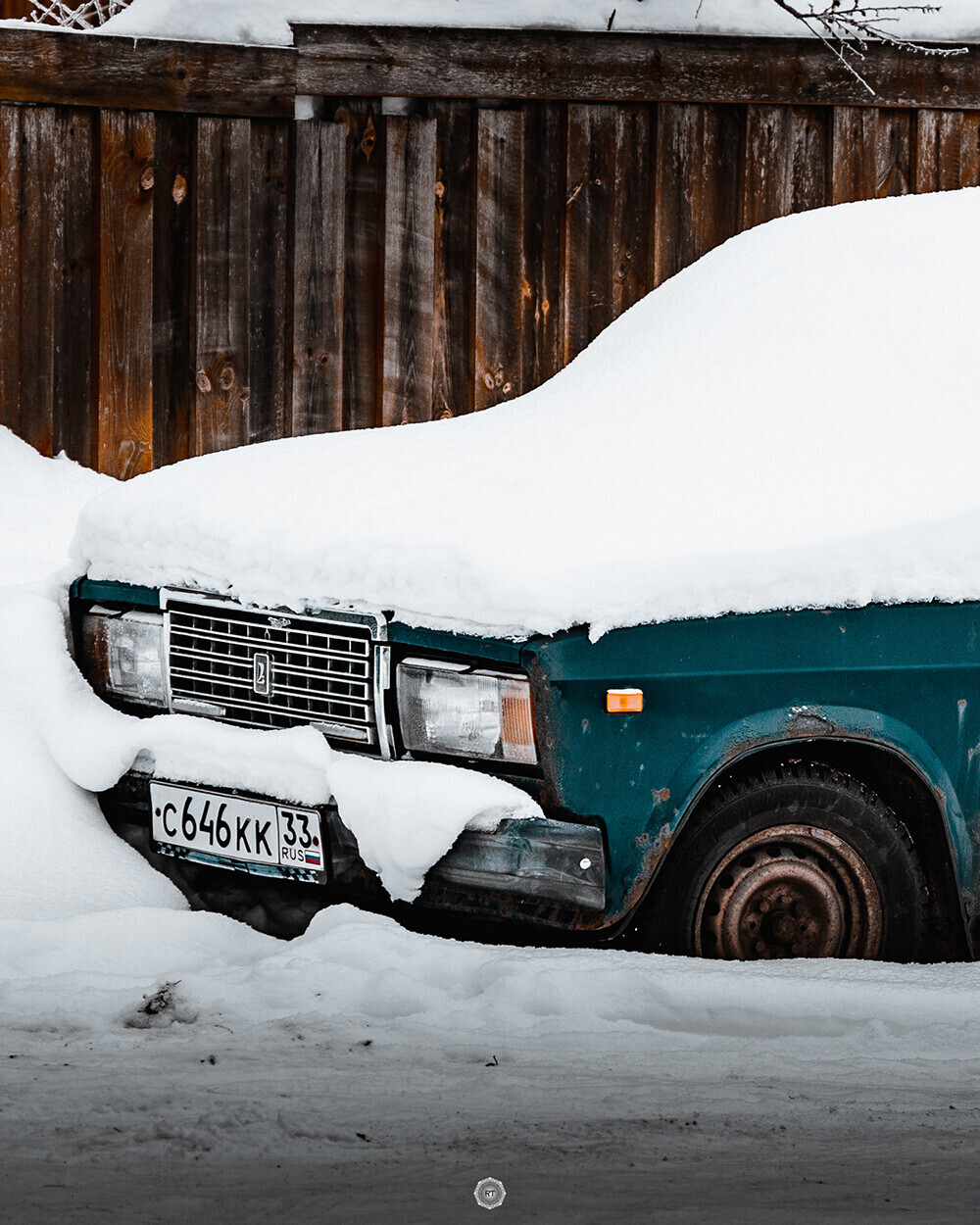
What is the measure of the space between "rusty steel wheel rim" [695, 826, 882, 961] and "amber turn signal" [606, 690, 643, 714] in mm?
422

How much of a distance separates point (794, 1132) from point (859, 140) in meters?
6.33

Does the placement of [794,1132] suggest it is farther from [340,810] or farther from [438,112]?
[438,112]

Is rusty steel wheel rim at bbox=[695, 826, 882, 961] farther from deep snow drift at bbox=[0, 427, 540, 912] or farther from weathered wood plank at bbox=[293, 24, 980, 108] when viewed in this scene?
weathered wood plank at bbox=[293, 24, 980, 108]

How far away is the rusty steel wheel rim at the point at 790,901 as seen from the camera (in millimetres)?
3172

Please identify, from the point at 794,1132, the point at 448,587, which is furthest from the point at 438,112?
the point at 794,1132

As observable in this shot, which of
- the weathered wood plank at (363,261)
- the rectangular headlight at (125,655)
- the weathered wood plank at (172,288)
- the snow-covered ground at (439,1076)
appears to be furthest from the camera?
the weathered wood plank at (363,261)

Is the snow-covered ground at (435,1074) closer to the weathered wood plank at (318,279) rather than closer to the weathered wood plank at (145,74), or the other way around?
the weathered wood plank at (318,279)

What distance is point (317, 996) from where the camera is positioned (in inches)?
116

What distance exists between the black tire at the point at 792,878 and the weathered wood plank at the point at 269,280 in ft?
14.5

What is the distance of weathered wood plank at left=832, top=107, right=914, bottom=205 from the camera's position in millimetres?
7535

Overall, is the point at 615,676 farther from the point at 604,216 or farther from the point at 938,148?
the point at 938,148

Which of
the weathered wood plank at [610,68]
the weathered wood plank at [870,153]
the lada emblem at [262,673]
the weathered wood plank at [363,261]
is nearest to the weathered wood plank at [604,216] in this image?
the weathered wood plank at [610,68]

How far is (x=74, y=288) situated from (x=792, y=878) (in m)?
4.90

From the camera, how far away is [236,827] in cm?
336
